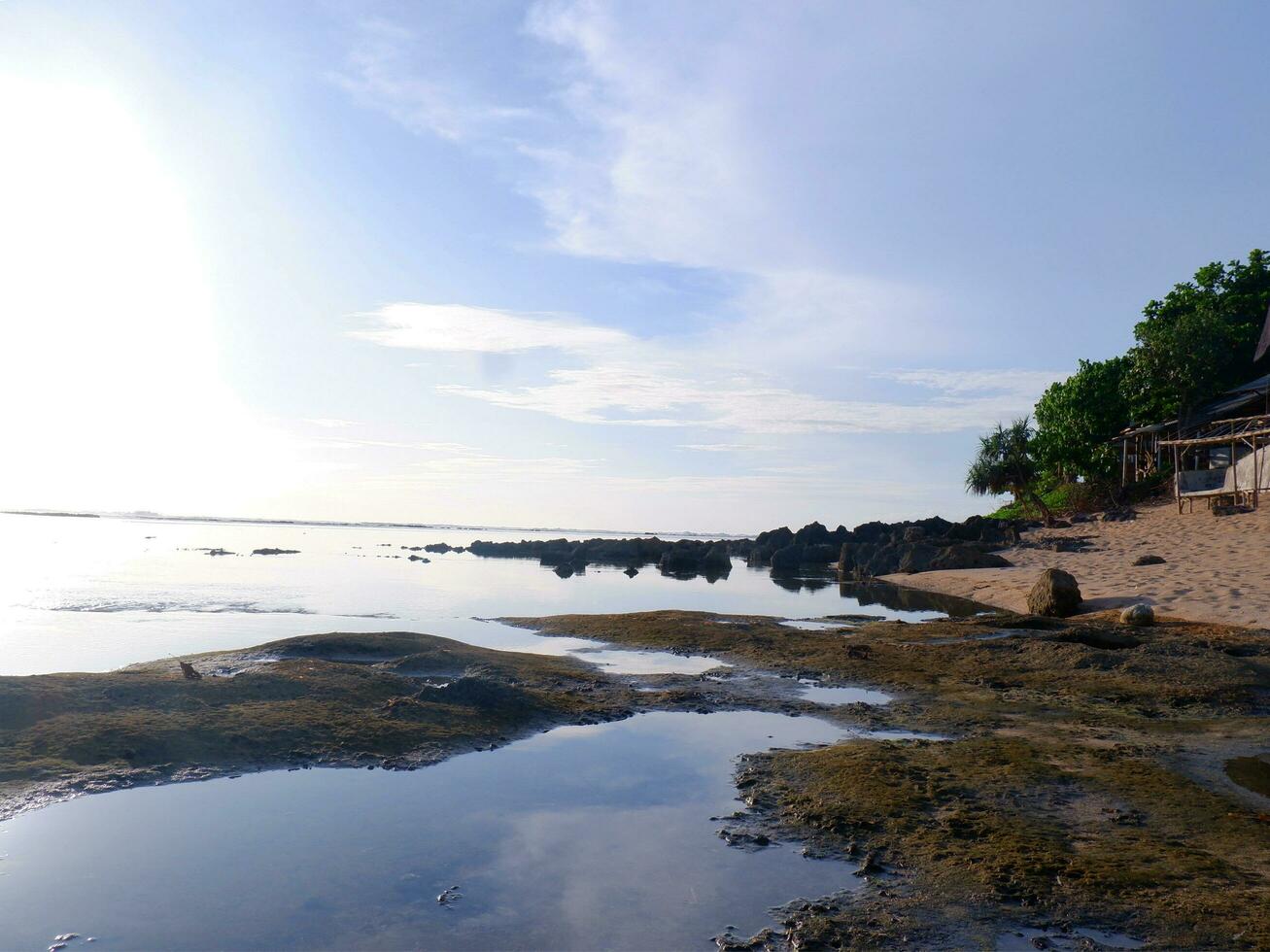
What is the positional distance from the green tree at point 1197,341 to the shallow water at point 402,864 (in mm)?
44293

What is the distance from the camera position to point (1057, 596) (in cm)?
2106

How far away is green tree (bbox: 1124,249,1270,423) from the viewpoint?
43031 millimetres

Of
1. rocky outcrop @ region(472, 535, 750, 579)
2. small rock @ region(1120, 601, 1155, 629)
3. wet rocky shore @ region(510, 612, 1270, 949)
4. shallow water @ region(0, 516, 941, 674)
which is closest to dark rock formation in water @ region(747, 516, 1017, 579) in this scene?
rocky outcrop @ region(472, 535, 750, 579)

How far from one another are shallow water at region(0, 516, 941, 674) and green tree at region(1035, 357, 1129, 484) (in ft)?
66.3

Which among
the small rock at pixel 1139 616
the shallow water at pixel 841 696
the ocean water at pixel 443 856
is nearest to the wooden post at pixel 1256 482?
the small rock at pixel 1139 616

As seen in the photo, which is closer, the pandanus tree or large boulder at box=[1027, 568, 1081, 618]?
large boulder at box=[1027, 568, 1081, 618]

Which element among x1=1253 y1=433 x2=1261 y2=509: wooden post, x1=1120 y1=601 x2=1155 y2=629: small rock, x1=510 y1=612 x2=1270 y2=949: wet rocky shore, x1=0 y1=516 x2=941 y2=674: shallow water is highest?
x1=1253 y1=433 x2=1261 y2=509: wooden post

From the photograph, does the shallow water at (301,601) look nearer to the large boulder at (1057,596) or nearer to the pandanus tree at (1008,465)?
the large boulder at (1057,596)

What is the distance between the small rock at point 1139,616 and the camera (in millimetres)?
17906

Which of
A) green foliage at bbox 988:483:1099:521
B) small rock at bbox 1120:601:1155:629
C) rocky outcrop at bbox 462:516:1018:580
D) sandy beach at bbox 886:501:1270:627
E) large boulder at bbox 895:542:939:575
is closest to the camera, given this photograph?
small rock at bbox 1120:601:1155:629

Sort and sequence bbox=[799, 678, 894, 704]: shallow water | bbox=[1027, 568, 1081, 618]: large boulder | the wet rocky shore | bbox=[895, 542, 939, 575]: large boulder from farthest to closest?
bbox=[895, 542, 939, 575]: large boulder, bbox=[1027, 568, 1081, 618]: large boulder, bbox=[799, 678, 894, 704]: shallow water, the wet rocky shore

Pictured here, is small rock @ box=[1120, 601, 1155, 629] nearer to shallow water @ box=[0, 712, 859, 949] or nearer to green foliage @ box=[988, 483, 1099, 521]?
shallow water @ box=[0, 712, 859, 949]

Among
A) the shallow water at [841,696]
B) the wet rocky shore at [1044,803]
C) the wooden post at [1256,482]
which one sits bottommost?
the shallow water at [841,696]

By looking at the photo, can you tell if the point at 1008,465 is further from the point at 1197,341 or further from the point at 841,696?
the point at 841,696
